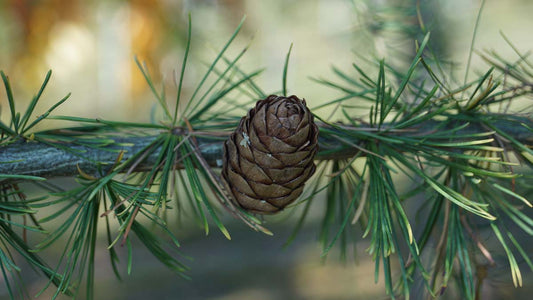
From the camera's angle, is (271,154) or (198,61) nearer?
(271,154)

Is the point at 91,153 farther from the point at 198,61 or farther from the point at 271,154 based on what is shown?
the point at 198,61

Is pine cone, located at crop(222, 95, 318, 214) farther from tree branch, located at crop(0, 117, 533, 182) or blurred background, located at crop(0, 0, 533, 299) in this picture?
blurred background, located at crop(0, 0, 533, 299)

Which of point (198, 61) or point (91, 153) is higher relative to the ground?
point (198, 61)

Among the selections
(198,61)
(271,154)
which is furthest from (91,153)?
(198,61)

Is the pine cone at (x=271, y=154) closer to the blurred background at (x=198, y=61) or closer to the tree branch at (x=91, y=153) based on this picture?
the tree branch at (x=91, y=153)

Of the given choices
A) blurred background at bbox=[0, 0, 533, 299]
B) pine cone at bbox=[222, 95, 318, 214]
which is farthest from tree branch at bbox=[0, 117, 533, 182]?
blurred background at bbox=[0, 0, 533, 299]

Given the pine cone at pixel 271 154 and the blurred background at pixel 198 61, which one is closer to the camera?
the pine cone at pixel 271 154

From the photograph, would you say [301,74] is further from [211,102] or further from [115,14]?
[211,102]

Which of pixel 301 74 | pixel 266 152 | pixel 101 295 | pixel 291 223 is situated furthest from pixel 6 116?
pixel 266 152

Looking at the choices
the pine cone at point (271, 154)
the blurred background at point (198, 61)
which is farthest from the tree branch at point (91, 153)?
the blurred background at point (198, 61)
